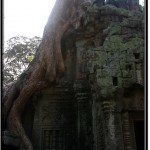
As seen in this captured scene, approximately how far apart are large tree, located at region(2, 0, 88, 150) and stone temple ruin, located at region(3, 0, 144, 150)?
0.89 ft

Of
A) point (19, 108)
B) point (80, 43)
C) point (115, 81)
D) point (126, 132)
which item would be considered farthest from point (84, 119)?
point (80, 43)

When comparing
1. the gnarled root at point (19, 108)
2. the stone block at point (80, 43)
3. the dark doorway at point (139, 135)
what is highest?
the stone block at point (80, 43)

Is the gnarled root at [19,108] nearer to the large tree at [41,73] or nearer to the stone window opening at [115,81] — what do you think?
the large tree at [41,73]

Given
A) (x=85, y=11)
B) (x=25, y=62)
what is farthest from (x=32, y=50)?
(x=85, y=11)

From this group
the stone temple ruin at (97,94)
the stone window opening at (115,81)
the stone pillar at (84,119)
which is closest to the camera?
the stone temple ruin at (97,94)

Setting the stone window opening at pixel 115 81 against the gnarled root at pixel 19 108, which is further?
the gnarled root at pixel 19 108

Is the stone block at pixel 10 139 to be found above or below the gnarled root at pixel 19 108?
below

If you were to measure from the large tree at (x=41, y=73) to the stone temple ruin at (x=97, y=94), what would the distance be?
0.89 feet

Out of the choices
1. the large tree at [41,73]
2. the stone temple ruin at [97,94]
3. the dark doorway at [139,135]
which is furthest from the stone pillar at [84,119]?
the dark doorway at [139,135]

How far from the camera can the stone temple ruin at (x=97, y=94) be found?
5891mm

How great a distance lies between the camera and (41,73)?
27.1 ft

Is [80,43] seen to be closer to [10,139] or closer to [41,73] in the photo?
[41,73]

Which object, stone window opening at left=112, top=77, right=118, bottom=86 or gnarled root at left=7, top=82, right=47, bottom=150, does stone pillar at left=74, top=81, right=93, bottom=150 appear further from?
stone window opening at left=112, top=77, right=118, bottom=86

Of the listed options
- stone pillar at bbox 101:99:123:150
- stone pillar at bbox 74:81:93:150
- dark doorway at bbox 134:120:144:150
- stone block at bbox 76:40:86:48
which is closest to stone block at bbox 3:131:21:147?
stone pillar at bbox 74:81:93:150
